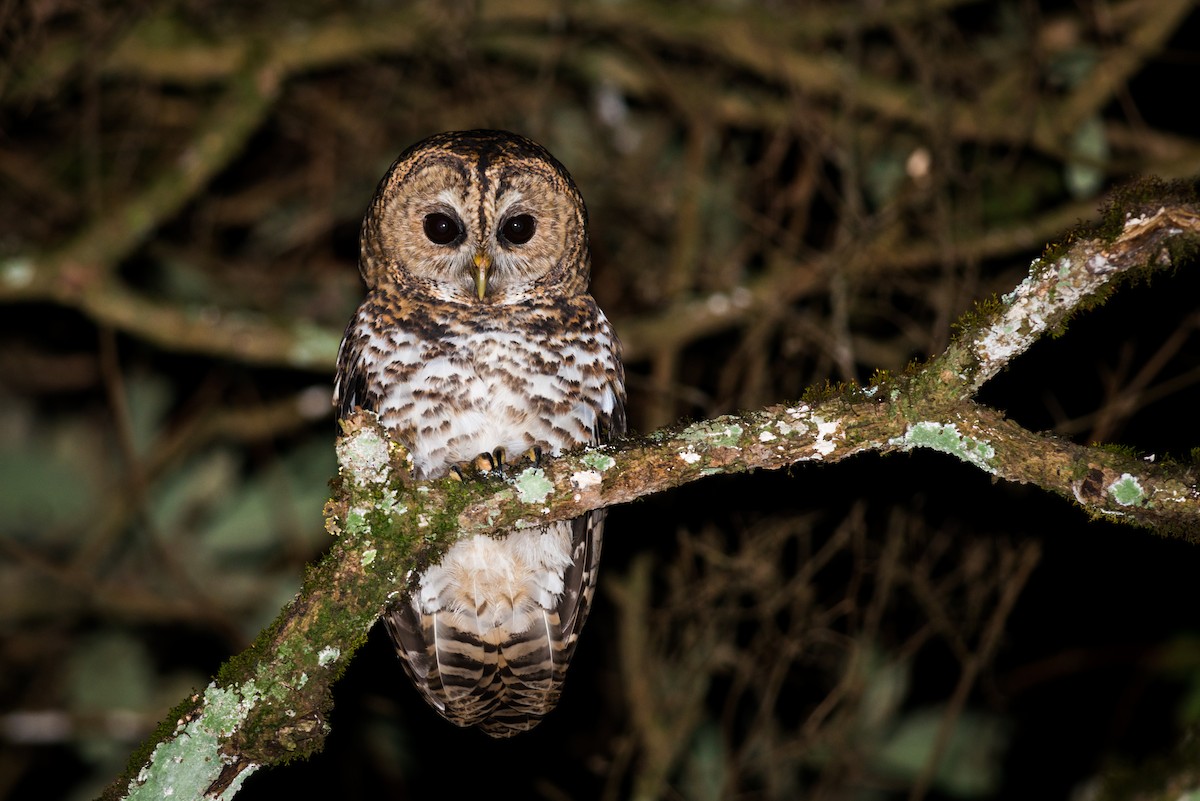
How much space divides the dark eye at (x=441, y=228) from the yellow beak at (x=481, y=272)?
125 millimetres

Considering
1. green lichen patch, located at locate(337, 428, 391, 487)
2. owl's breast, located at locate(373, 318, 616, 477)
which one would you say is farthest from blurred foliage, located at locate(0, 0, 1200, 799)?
green lichen patch, located at locate(337, 428, 391, 487)

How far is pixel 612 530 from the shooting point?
161 inches

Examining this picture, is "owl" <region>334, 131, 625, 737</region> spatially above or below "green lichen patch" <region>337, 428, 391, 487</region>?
above

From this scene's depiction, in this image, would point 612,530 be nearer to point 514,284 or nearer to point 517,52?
point 514,284

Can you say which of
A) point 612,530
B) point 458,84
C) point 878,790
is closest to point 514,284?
point 612,530

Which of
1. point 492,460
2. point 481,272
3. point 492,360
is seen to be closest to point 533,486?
point 492,460

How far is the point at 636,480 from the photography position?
2252mm

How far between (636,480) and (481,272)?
3.55 feet

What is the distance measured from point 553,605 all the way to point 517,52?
7.38ft

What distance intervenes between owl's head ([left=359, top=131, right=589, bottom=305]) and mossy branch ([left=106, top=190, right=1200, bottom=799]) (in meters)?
0.98

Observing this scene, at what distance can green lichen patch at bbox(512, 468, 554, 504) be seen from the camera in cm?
228

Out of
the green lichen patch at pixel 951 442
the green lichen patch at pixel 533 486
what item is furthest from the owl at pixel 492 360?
the green lichen patch at pixel 951 442

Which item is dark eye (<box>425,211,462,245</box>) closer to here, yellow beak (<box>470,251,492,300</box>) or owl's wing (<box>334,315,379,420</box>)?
yellow beak (<box>470,251,492,300</box>)

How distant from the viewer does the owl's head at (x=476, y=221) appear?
10.4 feet
